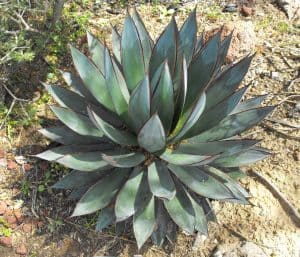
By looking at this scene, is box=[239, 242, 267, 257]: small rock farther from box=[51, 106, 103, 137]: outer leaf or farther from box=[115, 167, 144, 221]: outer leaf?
box=[51, 106, 103, 137]: outer leaf

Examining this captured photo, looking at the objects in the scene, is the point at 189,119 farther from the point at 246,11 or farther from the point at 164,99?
the point at 246,11

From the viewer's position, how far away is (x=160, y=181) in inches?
101

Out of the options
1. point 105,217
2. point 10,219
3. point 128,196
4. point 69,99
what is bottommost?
point 10,219

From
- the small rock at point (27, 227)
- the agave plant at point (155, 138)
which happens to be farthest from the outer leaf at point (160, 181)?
the small rock at point (27, 227)

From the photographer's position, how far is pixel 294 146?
10.8ft

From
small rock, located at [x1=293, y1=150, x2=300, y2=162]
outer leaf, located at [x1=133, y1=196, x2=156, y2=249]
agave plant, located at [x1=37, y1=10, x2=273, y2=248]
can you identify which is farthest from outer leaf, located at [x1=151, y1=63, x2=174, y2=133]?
small rock, located at [x1=293, y1=150, x2=300, y2=162]

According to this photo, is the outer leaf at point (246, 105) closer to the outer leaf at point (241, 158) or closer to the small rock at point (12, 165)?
the outer leaf at point (241, 158)

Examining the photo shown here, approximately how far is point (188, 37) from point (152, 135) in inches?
27.8

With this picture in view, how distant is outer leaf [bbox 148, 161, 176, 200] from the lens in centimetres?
245

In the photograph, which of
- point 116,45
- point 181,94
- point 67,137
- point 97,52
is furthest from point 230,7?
point 67,137

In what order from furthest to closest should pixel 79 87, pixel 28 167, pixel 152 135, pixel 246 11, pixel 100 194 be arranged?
pixel 246 11
pixel 28 167
pixel 79 87
pixel 100 194
pixel 152 135

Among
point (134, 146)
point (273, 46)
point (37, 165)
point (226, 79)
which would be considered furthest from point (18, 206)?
point (273, 46)

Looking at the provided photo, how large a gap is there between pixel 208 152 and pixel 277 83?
1.14 m

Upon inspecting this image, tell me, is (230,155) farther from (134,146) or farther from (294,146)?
(294,146)
